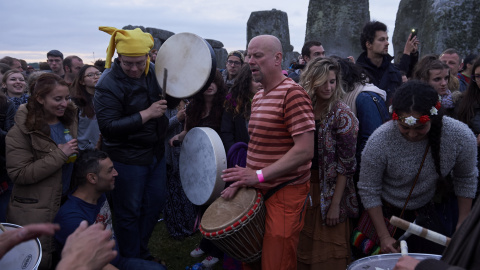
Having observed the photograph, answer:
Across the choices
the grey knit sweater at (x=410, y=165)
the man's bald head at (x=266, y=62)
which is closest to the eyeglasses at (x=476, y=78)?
the grey knit sweater at (x=410, y=165)

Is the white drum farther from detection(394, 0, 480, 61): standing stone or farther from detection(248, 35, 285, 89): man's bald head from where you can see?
detection(394, 0, 480, 61): standing stone

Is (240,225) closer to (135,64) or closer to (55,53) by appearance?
(135,64)

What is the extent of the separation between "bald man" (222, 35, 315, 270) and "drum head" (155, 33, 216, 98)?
2.29ft

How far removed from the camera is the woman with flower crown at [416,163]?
238 centimetres

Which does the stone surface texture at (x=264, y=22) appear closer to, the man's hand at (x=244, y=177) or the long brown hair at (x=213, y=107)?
the long brown hair at (x=213, y=107)

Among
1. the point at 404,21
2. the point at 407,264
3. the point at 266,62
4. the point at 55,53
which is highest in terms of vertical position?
the point at 404,21

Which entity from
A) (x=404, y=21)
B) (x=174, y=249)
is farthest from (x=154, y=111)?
(x=404, y=21)

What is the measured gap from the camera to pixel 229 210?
264 centimetres

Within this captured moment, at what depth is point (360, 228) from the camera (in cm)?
294

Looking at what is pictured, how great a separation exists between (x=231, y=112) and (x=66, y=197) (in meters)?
1.65

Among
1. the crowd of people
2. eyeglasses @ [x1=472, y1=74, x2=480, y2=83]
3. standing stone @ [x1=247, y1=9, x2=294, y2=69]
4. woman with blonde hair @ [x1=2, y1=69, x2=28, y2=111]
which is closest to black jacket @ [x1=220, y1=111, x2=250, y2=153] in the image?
the crowd of people

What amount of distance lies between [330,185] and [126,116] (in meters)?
1.77

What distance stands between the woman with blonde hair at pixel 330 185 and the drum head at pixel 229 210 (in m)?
0.55

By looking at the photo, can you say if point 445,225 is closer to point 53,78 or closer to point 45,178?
point 45,178
